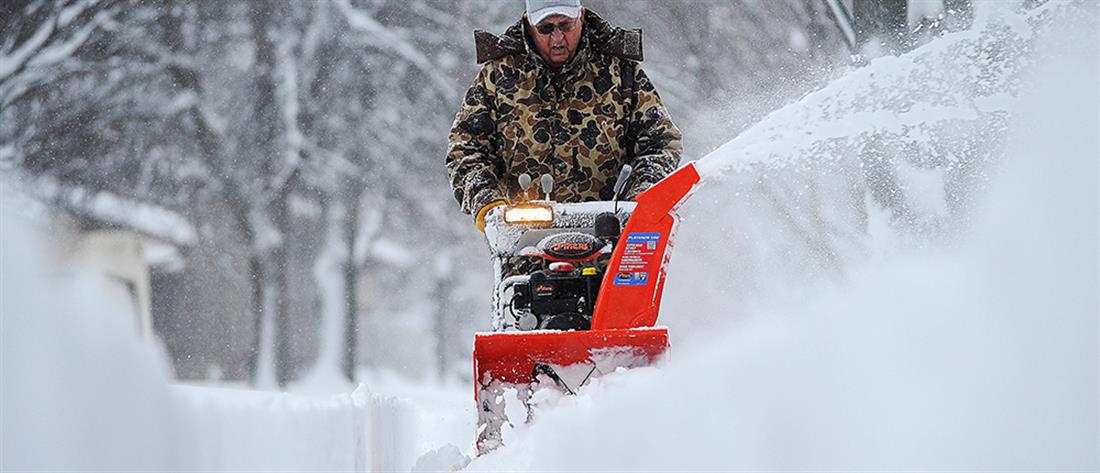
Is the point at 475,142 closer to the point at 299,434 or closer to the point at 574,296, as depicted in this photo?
the point at 574,296

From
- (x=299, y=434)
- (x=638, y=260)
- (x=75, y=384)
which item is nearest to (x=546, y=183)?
(x=638, y=260)

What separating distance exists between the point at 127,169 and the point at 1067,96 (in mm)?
14935

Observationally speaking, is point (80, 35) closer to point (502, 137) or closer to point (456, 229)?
point (456, 229)

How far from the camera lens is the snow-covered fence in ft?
21.0

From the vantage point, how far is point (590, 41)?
19.3 ft

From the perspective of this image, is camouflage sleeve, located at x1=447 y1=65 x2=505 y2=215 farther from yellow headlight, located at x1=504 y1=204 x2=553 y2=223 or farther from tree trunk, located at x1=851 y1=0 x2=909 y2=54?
tree trunk, located at x1=851 y1=0 x2=909 y2=54

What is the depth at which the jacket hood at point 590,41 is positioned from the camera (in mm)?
5816

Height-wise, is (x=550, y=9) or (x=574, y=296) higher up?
(x=550, y=9)

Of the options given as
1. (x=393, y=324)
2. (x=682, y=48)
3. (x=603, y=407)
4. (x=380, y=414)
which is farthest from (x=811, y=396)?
(x=393, y=324)

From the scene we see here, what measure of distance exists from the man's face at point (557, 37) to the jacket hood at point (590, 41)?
6cm

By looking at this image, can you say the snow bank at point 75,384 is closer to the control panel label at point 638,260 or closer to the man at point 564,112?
the man at point 564,112

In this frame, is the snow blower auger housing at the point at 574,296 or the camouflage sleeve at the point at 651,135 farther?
the camouflage sleeve at the point at 651,135

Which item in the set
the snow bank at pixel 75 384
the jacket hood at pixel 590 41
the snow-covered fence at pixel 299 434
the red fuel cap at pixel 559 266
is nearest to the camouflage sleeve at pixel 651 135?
the jacket hood at pixel 590 41

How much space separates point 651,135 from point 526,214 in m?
1.14
